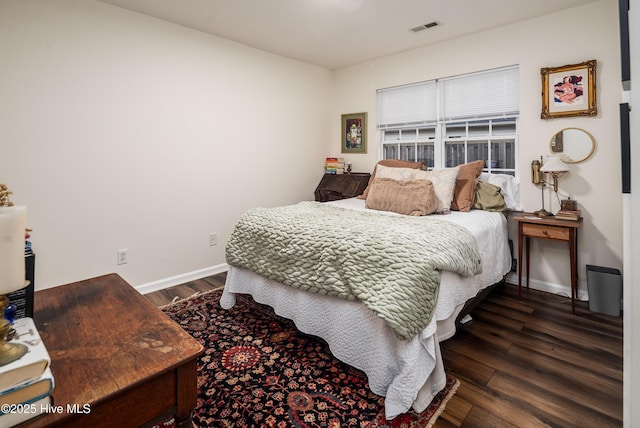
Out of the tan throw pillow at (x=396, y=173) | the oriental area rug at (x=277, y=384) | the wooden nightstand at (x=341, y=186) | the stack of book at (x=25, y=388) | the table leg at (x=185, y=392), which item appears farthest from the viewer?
the wooden nightstand at (x=341, y=186)

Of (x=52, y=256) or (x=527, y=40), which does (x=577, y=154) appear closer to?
(x=527, y=40)

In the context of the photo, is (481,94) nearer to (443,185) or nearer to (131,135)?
(443,185)

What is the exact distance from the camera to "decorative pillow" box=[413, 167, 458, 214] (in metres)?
2.89

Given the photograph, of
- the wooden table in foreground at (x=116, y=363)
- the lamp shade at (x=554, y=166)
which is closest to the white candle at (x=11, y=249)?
the wooden table in foreground at (x=116, y=363)

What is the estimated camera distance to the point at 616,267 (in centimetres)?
271

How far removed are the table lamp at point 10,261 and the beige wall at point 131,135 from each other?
2233 mm

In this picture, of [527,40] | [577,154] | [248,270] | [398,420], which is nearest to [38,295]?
[248,270]

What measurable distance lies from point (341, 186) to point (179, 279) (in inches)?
83.9

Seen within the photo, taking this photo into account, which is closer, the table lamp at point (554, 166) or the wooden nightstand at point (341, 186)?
the table lamp at point (554, 166)

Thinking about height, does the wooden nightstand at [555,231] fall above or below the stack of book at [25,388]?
above

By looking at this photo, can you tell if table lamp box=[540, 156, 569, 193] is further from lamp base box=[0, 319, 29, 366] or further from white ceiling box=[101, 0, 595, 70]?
lamp base box=[0, 319, 29, 366]

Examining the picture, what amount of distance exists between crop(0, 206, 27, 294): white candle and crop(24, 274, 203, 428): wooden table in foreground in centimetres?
26

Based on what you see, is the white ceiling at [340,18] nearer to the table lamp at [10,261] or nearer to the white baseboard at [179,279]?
the white baseboard at [179,279]

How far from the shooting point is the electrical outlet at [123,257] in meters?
2.92
